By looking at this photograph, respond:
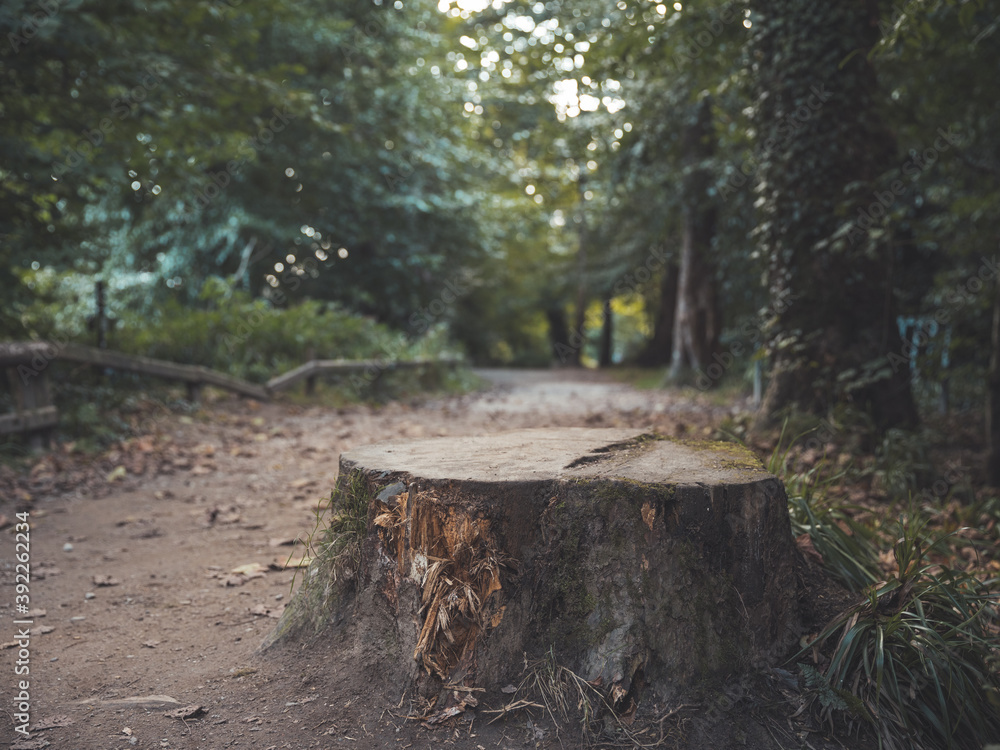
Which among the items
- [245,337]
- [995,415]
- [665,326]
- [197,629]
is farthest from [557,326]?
[197,629]

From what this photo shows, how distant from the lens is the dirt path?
7.29ft

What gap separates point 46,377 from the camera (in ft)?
19.5

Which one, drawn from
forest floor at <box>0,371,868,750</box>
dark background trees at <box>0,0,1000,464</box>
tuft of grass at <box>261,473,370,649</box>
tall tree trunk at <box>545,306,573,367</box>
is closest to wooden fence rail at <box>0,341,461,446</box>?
forest floor at <box>0,371,868,750</box>

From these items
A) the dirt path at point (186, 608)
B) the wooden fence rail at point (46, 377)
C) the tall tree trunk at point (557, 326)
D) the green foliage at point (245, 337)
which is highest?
the tall tree trunk at point (557, 326)

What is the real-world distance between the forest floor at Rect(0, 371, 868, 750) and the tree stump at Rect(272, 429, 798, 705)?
153 millimetres

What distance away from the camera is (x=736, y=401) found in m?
10.1

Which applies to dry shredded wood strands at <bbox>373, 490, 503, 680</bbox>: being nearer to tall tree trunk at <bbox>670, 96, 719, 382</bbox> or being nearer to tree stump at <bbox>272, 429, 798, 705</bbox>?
tree stump at <bbox>272, 429, 798, 705</bbox>

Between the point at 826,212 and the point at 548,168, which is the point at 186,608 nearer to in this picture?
the point at 826,212

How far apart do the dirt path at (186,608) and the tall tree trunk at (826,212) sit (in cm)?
129

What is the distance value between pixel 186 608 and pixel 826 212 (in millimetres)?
5378

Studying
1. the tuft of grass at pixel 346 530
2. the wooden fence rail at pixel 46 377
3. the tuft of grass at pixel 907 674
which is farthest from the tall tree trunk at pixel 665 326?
the tuft of grass at pixel 346 530

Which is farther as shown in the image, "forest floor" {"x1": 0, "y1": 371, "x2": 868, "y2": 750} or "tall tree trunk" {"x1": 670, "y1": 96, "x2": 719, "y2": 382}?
"tall tree trunk" {"x1": 670, "y1": 96, "x2": 719, "y2": 382}

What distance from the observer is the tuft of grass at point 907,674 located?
7.20ft

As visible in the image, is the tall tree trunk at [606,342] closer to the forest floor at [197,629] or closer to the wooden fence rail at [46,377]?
the wooden fence rail at [46,377]
